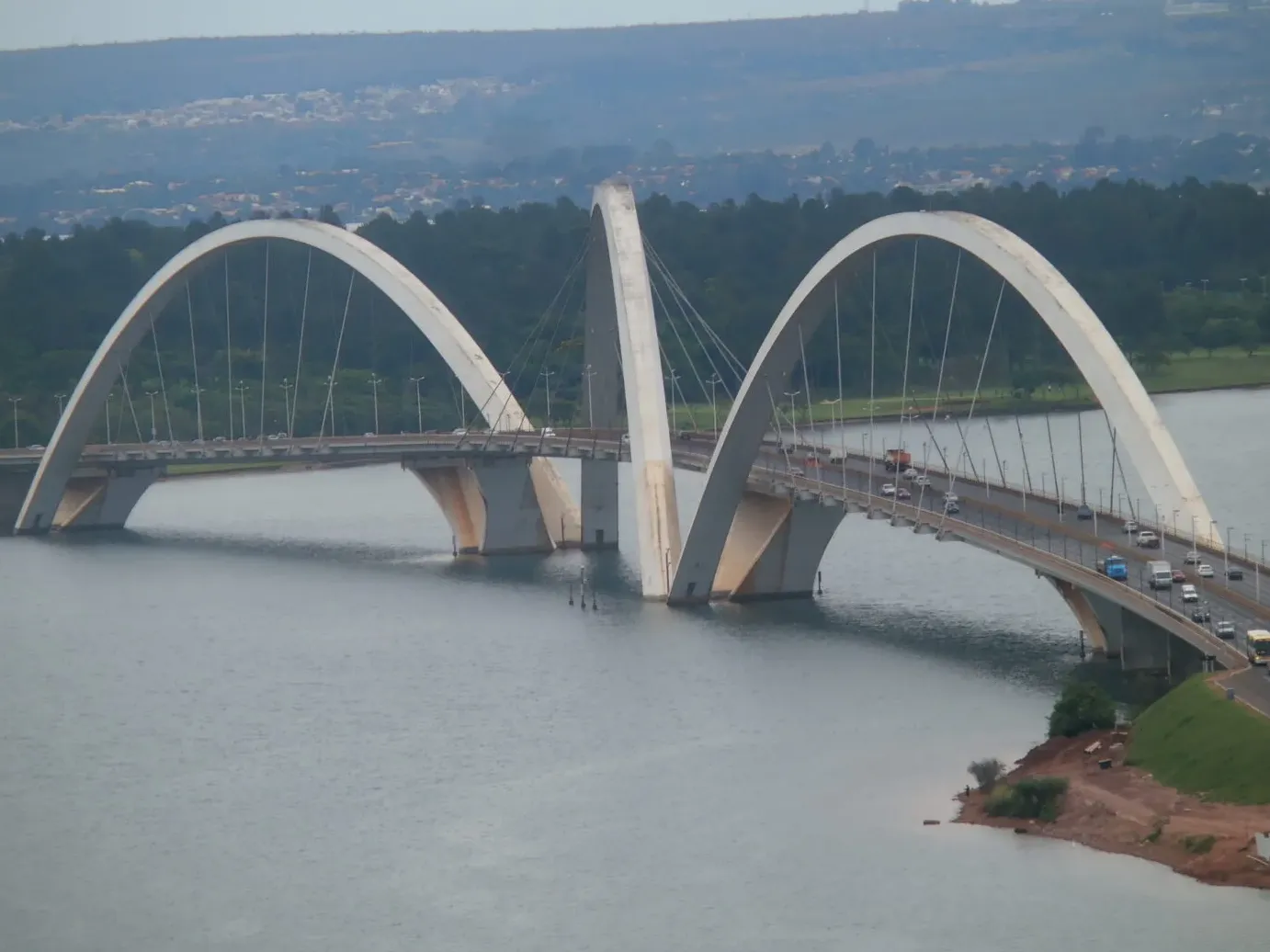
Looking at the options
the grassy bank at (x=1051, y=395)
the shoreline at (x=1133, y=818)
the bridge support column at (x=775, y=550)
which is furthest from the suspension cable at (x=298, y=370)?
the shoreline at (x=1133, y=818)

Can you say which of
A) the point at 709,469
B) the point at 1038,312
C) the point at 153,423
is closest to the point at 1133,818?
the point at 1038,312

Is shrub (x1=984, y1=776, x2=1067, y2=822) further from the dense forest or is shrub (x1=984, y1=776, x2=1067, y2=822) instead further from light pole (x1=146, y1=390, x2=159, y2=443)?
light pole (x1=146, y1=390, x2=159, y2=443)

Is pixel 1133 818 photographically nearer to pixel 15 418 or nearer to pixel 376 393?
pixel 376 393

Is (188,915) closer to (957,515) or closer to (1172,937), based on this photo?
(1172,937)

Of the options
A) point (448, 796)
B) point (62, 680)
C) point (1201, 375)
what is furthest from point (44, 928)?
point (1201, 375)

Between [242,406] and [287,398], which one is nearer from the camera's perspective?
[242,406]

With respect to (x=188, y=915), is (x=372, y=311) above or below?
above

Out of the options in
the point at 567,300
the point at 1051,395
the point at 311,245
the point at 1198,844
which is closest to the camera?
the point at 1198,844
